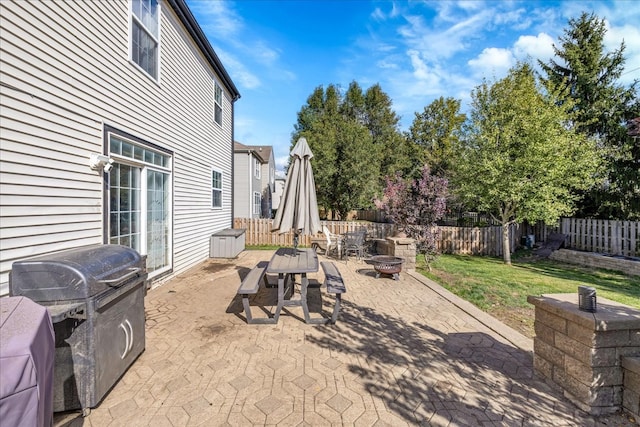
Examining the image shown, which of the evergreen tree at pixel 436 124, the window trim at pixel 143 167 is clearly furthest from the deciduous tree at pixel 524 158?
the evergreen tree at pixel 436 124

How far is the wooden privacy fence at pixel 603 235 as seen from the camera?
34.6ft

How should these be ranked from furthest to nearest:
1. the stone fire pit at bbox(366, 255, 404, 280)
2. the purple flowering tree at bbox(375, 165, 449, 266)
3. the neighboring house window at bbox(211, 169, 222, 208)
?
the neighboring house window at bbox(211, 169, 222, 208), the purple flowering tree at bbox(375, 165, 449, 266), the stone fire pit at bbox(366, 255, 404, 280)

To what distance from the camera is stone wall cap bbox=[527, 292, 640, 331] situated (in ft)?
7.70

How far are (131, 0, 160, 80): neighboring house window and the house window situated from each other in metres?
4.11

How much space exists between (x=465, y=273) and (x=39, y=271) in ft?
28.8

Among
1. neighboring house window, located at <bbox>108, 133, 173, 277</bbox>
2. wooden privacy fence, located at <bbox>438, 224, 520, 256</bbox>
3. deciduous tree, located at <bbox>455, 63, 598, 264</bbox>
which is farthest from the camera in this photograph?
wooden privacy fence, located at <bbox>438, 224, 520, 256</bbox>

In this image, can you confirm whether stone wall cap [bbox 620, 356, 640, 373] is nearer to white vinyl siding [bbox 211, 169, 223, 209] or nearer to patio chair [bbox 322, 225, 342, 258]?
patio chair [bbox 322, 225, 342, 258]

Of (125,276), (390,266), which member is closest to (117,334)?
(125,276)

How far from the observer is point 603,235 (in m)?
11.5

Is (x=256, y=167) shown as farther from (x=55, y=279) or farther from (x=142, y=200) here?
(x=55, y=279)

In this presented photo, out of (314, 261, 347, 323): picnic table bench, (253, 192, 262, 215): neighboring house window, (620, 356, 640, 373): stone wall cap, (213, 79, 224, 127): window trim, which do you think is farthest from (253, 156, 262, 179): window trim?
Result: (620, 356, 640, 373): stone wall cap

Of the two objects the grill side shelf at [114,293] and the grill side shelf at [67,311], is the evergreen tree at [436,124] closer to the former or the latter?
the grill side shelf at [114,293]

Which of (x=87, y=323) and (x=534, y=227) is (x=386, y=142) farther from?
(x=87, y=323)

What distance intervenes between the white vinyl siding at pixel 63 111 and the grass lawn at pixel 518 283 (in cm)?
671
